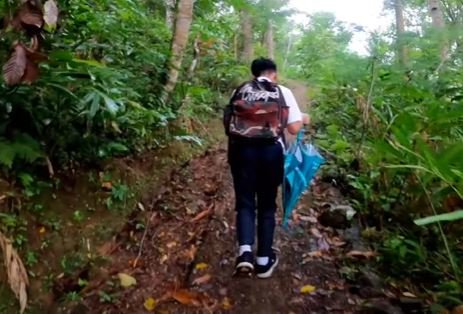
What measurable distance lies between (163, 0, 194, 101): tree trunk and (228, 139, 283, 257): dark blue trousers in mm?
3054

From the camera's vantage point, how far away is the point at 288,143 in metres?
4.68

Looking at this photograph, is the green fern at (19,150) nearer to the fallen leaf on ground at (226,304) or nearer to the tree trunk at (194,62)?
the fallen leaf on ground at (226,304)

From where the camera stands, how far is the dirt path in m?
3.97

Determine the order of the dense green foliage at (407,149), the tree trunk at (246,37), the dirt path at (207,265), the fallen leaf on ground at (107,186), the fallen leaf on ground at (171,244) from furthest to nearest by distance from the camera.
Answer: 1. the tree trunk at (246,37)
2. the fallen leaf on ground at (107,186)
3. the fallen leaf on ground at (171,244)
4. the dirt path at (207,265)
5. the dense green foliage at (407,149)

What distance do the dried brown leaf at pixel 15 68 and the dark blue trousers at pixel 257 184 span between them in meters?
1.85

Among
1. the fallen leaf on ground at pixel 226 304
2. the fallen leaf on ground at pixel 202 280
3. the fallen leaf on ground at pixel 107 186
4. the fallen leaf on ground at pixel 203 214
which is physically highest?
the fallen leaf on ground at pixel 107 186

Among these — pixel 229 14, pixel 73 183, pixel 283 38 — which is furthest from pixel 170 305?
pixel 283 38

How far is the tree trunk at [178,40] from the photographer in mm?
6973

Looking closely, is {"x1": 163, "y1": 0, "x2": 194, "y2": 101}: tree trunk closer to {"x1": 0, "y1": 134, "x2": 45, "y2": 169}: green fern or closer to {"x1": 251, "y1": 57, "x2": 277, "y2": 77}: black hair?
{"x1": 251, "y1": 57, "x2": 277, "y2": 77}: black hair

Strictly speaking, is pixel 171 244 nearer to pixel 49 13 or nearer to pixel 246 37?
pixel 49 13

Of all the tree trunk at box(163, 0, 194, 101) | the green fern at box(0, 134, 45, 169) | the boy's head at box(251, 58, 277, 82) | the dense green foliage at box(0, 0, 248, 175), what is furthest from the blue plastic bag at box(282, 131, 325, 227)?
the tree trunk at box(163, 0, 194, 101)

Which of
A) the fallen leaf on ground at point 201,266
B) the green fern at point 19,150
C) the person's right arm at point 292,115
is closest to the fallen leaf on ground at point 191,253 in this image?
the fallen leaf on ground at point 201,266

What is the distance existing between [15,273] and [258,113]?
7.19ft

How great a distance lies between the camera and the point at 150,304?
400 cm
